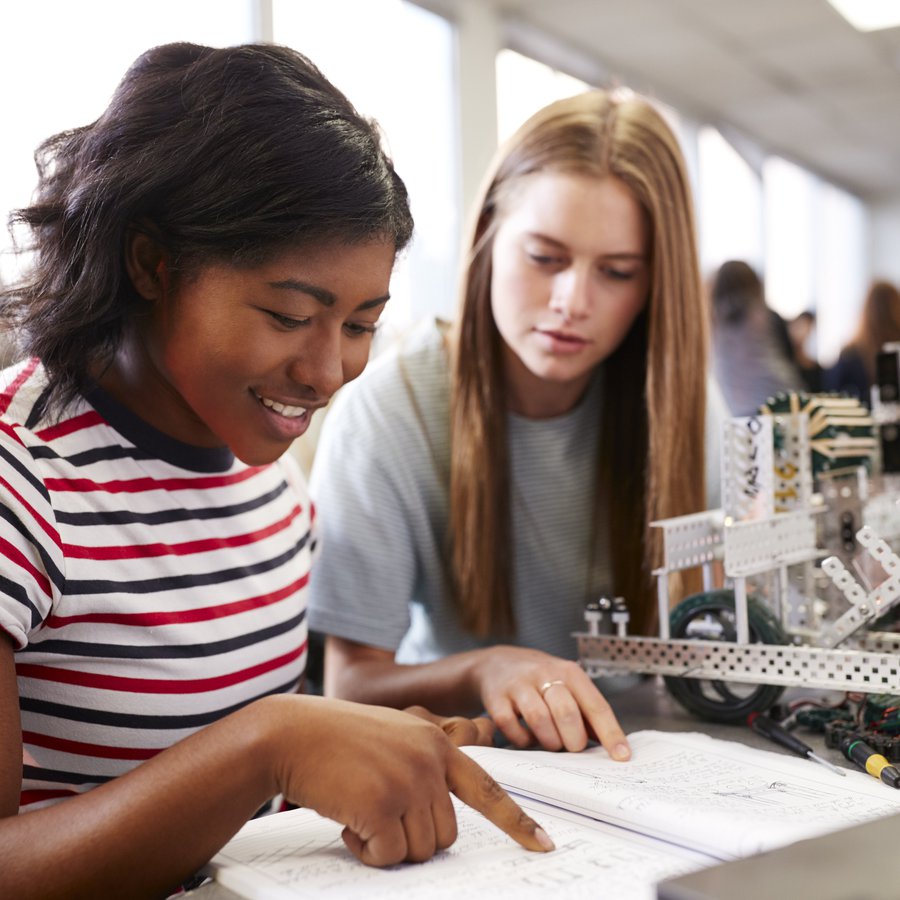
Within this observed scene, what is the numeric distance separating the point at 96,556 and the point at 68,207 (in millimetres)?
283

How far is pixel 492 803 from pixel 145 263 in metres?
0.51

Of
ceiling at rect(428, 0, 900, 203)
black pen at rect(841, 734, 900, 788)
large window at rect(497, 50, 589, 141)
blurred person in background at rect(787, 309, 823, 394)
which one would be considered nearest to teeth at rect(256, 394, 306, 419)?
black pen at rect(841, 734, 900, 788)

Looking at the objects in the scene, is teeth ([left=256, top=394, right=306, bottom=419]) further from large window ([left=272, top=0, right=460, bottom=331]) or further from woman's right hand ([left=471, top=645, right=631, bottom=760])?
large window ([left=272, top=0, right=460, bottom=331])

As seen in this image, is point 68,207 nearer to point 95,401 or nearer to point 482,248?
point 95,401

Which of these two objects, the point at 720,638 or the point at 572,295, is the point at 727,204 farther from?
the point at 720,638

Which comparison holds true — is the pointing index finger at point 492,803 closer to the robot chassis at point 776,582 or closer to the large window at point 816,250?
the robot chassis at point 776,582

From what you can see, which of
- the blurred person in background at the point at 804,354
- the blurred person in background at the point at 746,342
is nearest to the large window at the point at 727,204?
the blurred person in background at the point at 804,354

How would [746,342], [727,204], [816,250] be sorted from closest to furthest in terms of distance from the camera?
[746,342]
[727,204]
[816,250]

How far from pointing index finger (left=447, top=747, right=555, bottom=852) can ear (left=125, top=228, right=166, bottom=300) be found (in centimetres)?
45

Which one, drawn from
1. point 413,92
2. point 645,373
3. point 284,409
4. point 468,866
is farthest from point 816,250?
point 468,866

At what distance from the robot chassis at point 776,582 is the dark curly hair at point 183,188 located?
47cm

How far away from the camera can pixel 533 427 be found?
141 cm

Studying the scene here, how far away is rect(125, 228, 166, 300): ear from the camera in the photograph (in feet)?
2.78

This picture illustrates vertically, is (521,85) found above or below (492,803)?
above
